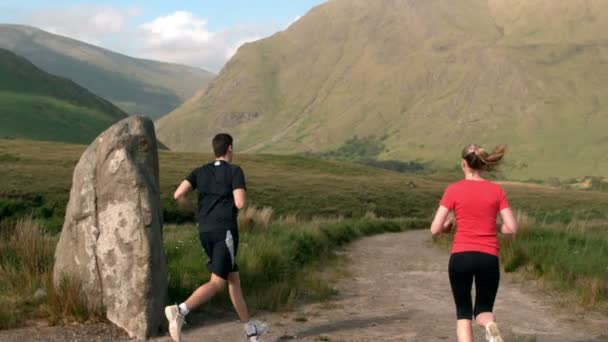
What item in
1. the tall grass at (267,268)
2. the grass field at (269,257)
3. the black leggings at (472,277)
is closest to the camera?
the black leggings at (472,277)

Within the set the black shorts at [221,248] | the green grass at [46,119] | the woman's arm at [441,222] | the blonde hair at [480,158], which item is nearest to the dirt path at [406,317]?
the black shorts at [221,248]

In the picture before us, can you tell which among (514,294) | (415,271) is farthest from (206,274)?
(415,271)

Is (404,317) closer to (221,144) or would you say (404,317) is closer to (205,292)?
(205,292)

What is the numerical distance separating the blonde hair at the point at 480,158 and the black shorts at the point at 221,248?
2.92 metres

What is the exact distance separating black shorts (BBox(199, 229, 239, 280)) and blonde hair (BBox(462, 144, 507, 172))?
2921mm

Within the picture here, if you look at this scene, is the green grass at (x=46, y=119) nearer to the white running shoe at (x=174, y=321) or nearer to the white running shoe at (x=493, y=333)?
the white running shoe at (x=174, y=321)

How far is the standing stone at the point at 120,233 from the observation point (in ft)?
31.2

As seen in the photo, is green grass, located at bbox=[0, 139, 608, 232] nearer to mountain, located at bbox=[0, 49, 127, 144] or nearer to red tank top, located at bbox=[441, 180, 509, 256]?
red tank top, located at bbox=[441, 180, 509, 256]

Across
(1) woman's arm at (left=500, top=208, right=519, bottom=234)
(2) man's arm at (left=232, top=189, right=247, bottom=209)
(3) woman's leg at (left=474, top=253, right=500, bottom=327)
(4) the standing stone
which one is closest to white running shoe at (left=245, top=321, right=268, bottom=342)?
(4) the standing stone

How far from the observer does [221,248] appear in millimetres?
8727

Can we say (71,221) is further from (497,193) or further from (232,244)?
(497,193)

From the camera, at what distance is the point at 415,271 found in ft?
57.3

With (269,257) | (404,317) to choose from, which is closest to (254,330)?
(404,317)

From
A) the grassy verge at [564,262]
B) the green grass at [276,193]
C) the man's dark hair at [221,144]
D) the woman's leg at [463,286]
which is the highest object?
the man's dark hair at [221,144]
